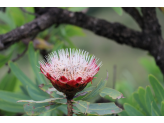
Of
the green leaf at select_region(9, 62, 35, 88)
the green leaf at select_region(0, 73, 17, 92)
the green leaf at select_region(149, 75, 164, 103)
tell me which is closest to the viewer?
the green leaf at select_region(149, 75, 164, 103)

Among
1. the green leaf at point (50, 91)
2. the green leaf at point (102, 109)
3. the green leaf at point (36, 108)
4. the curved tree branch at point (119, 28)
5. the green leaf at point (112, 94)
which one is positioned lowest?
the green leaf at point (102, 109)

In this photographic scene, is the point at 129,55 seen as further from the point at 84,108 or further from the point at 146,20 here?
the point at 84,108

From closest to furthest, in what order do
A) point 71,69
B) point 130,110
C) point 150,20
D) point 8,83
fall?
1. point 71,69
2. point 130,110
3. point 150,20
4. point 8,83

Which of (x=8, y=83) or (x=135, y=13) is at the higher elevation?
(x=135, y=13)

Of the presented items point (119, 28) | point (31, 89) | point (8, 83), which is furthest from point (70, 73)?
point (8, 83)

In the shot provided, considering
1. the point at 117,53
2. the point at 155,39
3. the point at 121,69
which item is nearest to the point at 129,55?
the point at 117,53

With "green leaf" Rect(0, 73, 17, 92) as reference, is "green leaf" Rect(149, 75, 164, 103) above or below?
below

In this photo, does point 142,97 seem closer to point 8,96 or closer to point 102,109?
point 102,109

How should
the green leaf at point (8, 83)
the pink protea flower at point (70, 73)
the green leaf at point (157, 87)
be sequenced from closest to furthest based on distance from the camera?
the pink protea flower at point (70, 73) < the green leaf at point (157, 87) < the green leaf at point (8, 83)

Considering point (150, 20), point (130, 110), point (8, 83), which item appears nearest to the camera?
point (130, 110)

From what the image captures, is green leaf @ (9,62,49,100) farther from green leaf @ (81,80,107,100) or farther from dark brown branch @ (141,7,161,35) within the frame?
dark brown branch @ (141,7,161,35)

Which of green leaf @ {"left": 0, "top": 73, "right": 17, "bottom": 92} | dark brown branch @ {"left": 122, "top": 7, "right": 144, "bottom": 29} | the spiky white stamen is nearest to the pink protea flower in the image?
the spiky white stamen

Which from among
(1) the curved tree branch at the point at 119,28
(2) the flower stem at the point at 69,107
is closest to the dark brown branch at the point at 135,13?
(1) the curved tree branch at the point at 119,28

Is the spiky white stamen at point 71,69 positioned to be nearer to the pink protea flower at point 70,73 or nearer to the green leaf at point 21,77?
the pink protea flower at point 70,73
